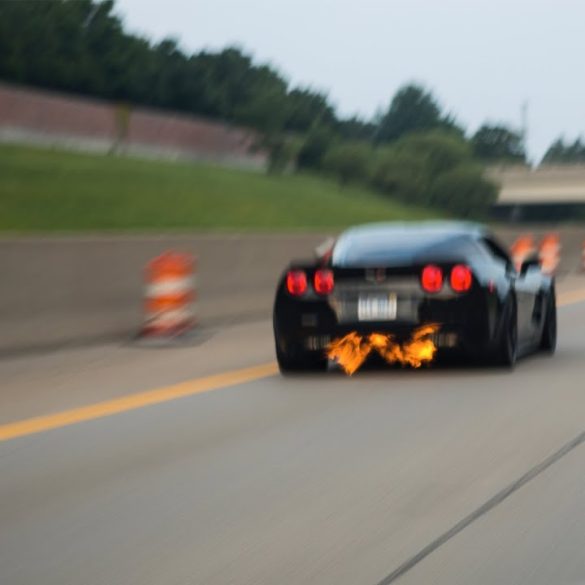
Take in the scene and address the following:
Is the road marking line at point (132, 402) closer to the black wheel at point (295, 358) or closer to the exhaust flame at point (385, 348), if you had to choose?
the black wheel at point (295, 358)

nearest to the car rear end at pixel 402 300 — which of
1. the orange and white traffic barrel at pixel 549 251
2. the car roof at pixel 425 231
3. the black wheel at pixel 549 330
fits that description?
the car roof at pixel 425 231

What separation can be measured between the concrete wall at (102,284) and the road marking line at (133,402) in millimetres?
3139

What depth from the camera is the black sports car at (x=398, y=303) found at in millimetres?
12523

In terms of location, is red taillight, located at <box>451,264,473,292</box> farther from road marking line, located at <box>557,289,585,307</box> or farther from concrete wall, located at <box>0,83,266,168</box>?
concrete wall, located at <box>0,83,266,168</box>

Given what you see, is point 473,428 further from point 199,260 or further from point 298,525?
point 199,260

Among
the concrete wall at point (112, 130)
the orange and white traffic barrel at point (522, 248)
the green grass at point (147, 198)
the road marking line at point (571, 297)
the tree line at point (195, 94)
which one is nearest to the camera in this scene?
the road marking line at point (571, 297)

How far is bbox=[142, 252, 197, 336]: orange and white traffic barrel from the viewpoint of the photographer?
17.7 metres

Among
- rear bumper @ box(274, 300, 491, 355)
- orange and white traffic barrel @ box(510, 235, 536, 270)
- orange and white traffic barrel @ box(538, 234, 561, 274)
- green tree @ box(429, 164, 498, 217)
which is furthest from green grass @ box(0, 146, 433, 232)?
rear bumper @ box(274, 300, 491, 355)

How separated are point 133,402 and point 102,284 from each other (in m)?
6.07

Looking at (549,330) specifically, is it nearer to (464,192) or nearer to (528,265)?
(528,265)

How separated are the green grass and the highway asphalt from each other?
53.8m

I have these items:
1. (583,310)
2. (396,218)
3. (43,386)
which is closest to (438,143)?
(396,218)

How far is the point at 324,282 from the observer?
41.7 feet

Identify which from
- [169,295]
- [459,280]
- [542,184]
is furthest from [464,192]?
[459,280]
